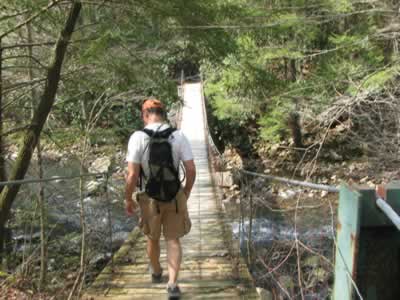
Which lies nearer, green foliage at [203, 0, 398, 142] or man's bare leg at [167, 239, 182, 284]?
man's bare leg at [167, 239, 182, 284]

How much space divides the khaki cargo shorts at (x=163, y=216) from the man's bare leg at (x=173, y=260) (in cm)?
4

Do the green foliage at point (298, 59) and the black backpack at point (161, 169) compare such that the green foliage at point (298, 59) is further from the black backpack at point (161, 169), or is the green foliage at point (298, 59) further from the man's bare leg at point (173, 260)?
the man's bare leg at point (173, 260)

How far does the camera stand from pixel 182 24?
11.7ft

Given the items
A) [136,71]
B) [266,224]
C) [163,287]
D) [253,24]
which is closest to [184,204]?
[163,287]

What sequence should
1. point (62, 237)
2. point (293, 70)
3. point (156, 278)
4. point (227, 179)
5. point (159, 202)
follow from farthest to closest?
point (293, 70)
point (227, 179)
point (62, 237)
point (156, 278)
point (159, 202)

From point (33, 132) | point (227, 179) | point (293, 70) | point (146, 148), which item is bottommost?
point (227, 179)

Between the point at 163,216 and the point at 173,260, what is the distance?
0.86 feet

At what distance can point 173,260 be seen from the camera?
2.56 m

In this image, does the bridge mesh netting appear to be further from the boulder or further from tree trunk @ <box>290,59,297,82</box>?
tree trunk @ <box>290,59,297,82</box>

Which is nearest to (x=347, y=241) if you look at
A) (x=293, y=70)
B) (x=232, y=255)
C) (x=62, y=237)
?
(x=232, y=255)

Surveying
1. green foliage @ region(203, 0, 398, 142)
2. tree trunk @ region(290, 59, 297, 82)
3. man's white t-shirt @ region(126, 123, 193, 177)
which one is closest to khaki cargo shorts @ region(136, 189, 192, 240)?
man's white t-shirt @ region(126, 123, 193, 177)

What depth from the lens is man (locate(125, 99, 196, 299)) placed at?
245 centimetres

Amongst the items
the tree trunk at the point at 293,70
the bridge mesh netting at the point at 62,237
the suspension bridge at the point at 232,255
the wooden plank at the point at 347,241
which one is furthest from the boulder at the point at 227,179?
the wooden plank at the point at 347,241

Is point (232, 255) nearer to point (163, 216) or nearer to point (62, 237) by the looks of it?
point (163, 216)
